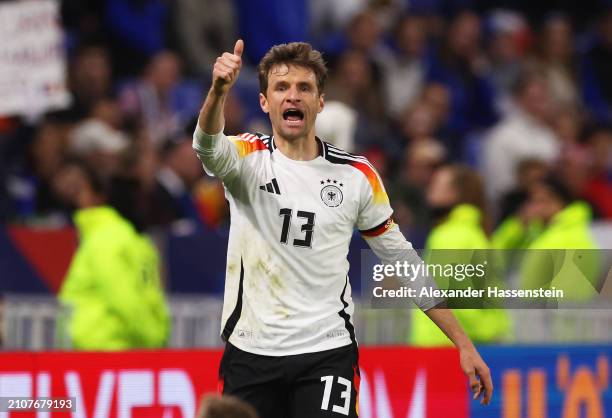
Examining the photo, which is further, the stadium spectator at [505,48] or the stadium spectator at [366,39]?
the stadium spectator at [505,48]

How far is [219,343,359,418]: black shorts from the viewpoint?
674 cm

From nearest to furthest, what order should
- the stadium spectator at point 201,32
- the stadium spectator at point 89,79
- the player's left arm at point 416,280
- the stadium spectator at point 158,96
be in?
the player's left arm at point 416,280
the stadium spectator at point 89,79
the stadium spectator at point 158,96
the stadium spectator at point 201,32

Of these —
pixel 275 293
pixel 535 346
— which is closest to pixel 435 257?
pixel 535 346

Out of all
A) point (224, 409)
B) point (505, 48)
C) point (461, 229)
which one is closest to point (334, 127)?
point (461, 229)

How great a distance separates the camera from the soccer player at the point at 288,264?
22.1 ft

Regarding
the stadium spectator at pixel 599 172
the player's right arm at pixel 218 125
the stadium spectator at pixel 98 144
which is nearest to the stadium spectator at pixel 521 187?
the stadium spectator at pixel 599 172

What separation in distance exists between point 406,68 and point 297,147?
10.0 meters

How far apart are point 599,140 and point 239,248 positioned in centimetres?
1076

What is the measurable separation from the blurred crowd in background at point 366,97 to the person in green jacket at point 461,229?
6.61 ft

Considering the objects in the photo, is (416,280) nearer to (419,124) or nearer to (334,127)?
(334,127)

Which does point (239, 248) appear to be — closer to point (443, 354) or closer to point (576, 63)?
point (443, 354)

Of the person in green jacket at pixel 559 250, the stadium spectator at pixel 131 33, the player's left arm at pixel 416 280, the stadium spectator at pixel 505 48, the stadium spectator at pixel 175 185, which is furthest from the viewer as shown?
the stadium spectator at pixel 505 48

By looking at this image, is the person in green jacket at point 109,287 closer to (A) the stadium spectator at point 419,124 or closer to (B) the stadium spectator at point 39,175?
(B) the stadium spectator at point 39,175

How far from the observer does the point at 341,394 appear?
6766 millimetres
